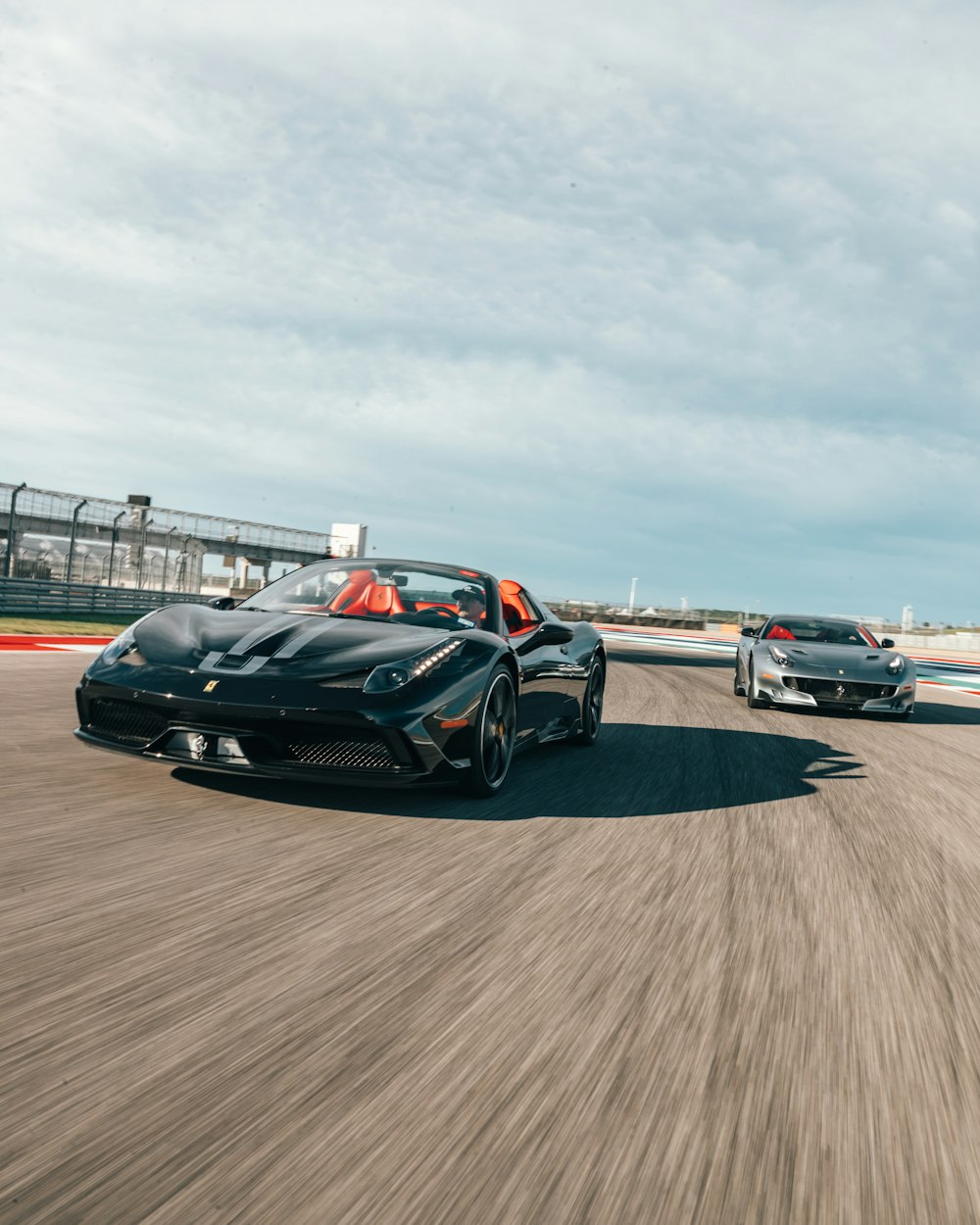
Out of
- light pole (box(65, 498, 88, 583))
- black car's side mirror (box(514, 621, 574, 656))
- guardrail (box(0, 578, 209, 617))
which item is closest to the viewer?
black car's side mirror (box(514, 621, 574, 656))

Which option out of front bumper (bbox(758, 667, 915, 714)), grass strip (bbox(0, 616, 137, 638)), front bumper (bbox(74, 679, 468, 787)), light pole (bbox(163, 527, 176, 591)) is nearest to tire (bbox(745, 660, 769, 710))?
front bumper (bbox(758, 667, 915, 714))

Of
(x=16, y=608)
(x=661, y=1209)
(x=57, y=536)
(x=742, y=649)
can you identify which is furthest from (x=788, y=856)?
(x=57, y=536)

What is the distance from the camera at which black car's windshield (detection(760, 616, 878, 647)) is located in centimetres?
1248

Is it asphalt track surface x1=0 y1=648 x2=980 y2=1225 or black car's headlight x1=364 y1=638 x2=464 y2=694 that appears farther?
black car's headlight x1=364 y1=638 x2=464 y2=694

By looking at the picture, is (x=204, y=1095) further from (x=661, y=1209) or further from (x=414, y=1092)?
(x=661, y=1209)

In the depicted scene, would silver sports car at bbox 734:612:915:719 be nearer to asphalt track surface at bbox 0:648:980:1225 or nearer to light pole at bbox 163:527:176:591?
asphalt track surface at bbox 0:648:980:1225

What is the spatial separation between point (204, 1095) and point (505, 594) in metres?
5.04

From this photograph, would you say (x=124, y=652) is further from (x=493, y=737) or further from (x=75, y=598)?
(x=75, y=598)

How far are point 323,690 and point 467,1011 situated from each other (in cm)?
218

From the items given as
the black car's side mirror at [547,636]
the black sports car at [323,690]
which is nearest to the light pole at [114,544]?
the black car's side mirror at [547,636]

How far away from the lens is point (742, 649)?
41.8 feet

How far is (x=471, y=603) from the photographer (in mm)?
6043

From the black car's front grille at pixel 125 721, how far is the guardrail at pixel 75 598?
15.3 metres

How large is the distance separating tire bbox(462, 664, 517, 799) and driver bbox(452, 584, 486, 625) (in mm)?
477
